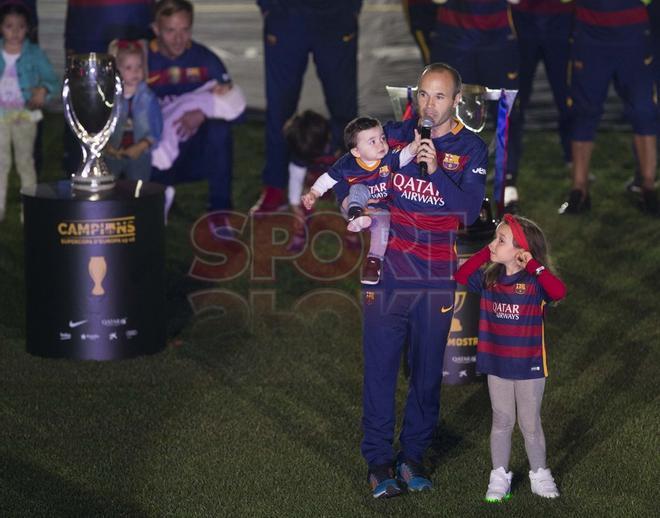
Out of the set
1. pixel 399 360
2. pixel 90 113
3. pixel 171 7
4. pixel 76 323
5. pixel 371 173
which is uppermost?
pixel 171 7

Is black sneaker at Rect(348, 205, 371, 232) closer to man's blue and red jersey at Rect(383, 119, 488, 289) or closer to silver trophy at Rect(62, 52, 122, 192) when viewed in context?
man's blue and red jersey at Rect(383, 119, 488, 289)

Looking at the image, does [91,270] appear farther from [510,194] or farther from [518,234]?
[510,194]

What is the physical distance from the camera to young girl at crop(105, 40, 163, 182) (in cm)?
966

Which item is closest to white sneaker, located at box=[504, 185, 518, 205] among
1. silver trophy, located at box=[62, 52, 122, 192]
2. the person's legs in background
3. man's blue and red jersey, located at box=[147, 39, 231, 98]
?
the person's legs in background

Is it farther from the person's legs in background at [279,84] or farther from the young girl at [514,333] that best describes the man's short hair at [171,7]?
the young girl at [514,333]

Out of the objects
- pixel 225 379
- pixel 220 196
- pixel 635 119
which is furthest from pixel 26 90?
pixel 635 119

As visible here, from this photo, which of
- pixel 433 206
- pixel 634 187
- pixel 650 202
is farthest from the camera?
pixel 634 187

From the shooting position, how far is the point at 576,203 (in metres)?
11.2

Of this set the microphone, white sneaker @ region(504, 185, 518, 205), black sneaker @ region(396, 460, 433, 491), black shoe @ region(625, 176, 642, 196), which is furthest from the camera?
black shoe @ region(625, 176, 642, 196)

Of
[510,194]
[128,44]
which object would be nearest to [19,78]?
[128,44]

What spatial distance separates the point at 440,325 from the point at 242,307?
3013 mm

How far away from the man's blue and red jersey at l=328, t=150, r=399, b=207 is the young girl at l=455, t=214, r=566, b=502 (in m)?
0.48

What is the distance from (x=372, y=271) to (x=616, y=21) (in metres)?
5.48

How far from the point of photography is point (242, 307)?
8891 mm
